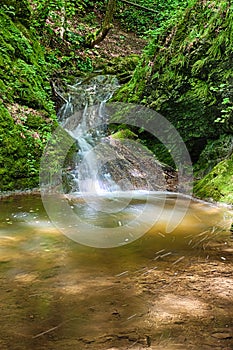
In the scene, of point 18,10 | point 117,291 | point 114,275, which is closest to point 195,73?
point 18,10

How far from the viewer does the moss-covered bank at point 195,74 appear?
764 centimetres

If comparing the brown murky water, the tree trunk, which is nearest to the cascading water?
the tree trunk

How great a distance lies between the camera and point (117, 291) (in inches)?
105

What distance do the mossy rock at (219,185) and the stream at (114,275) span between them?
12.6 inches

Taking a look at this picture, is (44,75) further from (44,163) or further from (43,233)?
(43,233)

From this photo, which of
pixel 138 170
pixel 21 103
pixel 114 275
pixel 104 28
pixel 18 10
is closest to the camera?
pixel 114 275

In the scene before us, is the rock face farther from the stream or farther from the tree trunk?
the tree trunk

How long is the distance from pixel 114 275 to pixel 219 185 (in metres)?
4.01

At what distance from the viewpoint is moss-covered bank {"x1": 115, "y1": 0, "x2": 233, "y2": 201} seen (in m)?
7.64

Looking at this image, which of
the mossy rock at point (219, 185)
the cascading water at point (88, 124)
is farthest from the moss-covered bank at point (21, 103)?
the mossy rock at point (219, 185)

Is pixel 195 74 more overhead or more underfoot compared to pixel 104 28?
more underfoot

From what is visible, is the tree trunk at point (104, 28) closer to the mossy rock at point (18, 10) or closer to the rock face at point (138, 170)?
the mossy rock at point (18, 10)

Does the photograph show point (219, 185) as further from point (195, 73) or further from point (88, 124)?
point (88, 124)

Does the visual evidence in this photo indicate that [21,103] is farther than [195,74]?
No
